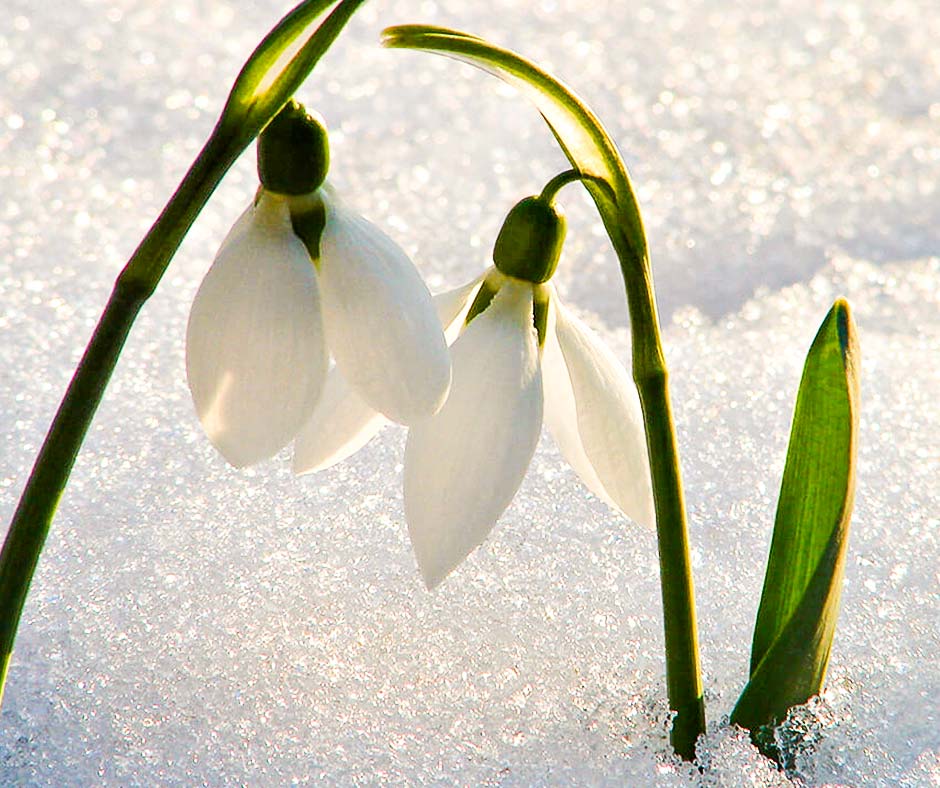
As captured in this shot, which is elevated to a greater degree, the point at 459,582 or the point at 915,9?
the point at 459,582

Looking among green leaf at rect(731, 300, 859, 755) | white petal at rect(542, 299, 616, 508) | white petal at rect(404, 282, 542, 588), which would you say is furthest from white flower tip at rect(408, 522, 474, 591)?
green leaf at rect(731, 300, 859, 755)

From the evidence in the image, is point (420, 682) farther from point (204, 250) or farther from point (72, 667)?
point (204, 250)

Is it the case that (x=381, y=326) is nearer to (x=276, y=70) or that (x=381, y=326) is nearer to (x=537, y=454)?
(x=276, y=70)

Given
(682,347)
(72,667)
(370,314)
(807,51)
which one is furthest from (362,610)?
(807,51)

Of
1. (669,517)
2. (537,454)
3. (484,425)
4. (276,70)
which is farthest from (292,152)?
(537,454)

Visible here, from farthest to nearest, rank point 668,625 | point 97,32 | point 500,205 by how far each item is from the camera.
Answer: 1. point 97,32
2. point 500,205
3. point 668,625

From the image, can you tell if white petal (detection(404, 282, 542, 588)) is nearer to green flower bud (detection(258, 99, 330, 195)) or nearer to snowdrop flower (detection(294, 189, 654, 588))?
snowdrop flower (detection(294, 189, 654, 588))
